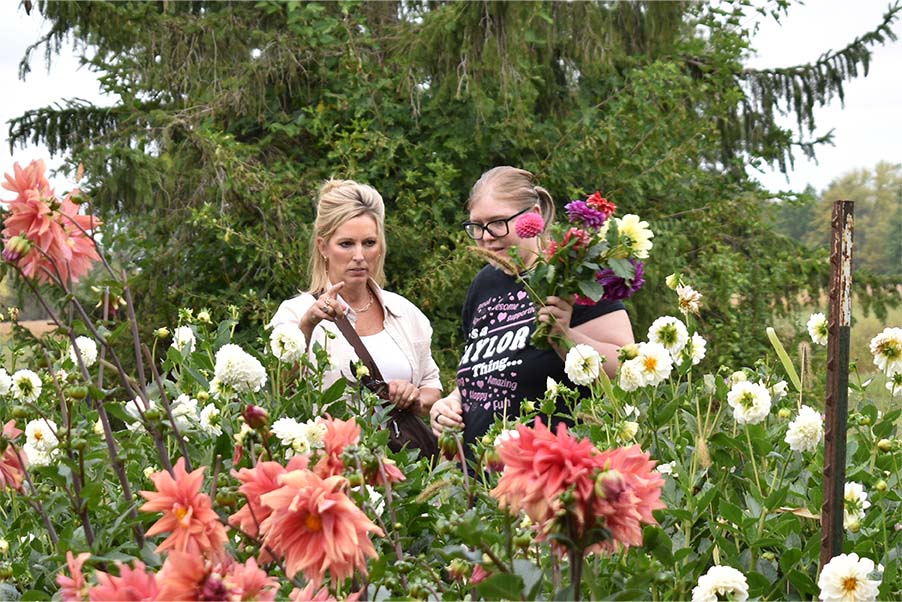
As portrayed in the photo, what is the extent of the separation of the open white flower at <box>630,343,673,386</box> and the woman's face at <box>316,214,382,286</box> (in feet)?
5.75

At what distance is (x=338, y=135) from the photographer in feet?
23.8

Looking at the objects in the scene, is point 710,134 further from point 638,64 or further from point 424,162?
point 424,162

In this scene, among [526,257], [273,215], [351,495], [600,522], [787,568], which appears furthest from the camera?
[273,215]

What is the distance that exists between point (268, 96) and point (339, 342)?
471 centimetres

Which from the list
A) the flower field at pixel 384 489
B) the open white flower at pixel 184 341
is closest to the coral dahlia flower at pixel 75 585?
the flower field at pixel 384 489

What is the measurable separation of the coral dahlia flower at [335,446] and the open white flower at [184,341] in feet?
3.70

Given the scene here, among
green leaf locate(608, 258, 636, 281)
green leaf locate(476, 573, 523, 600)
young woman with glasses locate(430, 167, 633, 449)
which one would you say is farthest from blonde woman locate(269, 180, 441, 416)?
green leaf locate(476, 573, 523, 600)

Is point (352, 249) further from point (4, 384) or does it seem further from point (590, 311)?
point (4, 384)

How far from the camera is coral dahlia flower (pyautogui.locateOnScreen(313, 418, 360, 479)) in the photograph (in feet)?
4.03

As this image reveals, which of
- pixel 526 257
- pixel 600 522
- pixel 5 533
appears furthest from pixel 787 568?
pixel 526 257

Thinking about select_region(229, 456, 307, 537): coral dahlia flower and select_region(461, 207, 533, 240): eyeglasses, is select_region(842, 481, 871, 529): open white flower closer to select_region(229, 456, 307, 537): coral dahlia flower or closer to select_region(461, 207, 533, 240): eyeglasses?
select_region(229, 456, 307, 537): coral dahlia flower

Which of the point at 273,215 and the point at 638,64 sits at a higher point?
the point at 638,64

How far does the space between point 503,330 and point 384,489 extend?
1428 mm

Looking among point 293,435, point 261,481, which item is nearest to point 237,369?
point 293,435
